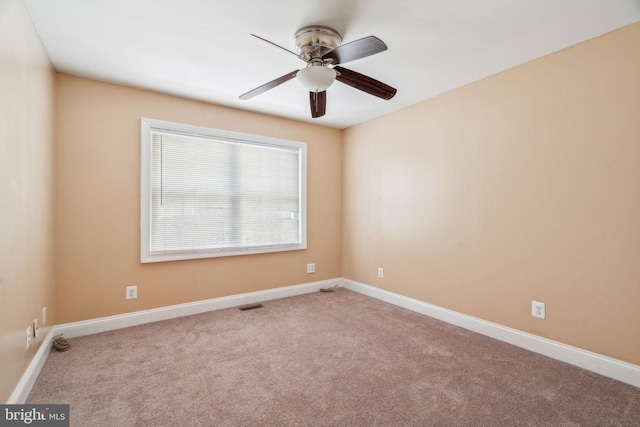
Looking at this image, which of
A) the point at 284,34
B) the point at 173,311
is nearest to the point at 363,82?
the point at 284,34

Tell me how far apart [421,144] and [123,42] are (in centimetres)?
295

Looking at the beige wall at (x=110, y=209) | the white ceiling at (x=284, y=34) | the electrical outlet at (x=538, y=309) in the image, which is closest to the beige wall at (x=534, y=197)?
the electrical outlet at (x=538, y=309)

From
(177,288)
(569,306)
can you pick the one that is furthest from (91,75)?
(569,306)

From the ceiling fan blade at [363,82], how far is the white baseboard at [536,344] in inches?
89.5

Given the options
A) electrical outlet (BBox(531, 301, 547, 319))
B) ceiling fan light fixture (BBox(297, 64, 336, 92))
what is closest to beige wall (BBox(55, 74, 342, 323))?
ceiling fan light fixture (BBox(297, 64, 336, 92))

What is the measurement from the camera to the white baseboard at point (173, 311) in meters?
2.75

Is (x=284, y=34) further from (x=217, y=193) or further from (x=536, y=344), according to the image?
(x=536, y=344)

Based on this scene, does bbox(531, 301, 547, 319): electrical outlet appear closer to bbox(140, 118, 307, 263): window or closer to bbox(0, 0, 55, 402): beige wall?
bbox(140, 118, 307, 263): window

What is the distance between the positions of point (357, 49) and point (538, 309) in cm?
246

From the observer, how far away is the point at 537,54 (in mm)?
2379

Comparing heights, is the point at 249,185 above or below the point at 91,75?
below

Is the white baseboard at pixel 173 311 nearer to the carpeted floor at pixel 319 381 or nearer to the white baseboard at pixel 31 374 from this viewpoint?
the carpeted floor at pixel 319 381

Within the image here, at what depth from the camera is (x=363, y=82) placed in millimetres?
2240

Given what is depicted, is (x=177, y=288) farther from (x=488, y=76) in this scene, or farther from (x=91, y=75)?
(x=488, y=76)
